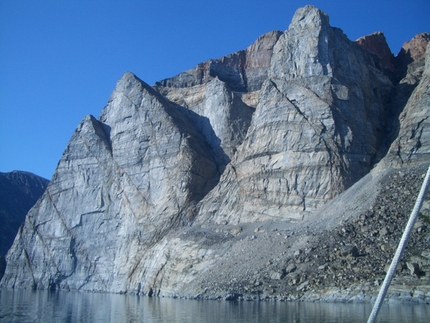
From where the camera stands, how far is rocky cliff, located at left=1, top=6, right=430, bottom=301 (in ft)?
121

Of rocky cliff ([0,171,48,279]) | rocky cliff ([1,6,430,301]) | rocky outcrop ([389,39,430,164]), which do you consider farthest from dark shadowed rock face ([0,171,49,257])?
rocky outcrop ([389,39,430,164])

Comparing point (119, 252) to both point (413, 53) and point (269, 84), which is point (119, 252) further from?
point (413, 53)

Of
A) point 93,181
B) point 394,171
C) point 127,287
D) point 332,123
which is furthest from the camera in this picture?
point 93,181

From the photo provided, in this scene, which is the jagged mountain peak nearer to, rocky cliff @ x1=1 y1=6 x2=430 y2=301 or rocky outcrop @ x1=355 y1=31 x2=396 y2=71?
rocky cliff @ x1=1 y1=6 x2=430 y2=301

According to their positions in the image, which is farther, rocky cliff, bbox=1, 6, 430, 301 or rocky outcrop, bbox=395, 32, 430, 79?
rocky outcrop, bbox=395, 32, 430, 79

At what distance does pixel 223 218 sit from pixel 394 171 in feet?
Answer: 60.8

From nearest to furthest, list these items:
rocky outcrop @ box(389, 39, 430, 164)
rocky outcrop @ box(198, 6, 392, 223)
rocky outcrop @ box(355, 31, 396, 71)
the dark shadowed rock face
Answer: rocky outcrop @ box(389, 39, 430, 164)
rocky outcrop @ box(198, 6, 392, 223)
rocky outcrop @ box(355, 31, 396, 71)
the dark shadowed rock face

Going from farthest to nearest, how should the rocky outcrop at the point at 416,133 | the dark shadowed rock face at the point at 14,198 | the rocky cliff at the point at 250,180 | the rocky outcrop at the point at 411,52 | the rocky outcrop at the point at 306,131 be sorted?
the dark shadowed rock face at the point at 14,198 → the rocky outcrop at the point at 411,52 → the rocky outcrop at the point at 306,131 → the rocky outcrop at the point at 416,133 → the rocky cliff at the point at 250,180

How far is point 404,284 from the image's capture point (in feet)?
92.9

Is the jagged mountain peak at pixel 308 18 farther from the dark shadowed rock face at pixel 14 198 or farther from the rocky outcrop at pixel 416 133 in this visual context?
the dark shadowed rock face at pixel 14 198

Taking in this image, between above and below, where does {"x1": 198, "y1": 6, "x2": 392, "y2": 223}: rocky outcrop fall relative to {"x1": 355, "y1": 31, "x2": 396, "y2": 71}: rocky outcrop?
below

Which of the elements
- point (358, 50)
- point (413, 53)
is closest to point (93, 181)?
Answer: point (358, 50)

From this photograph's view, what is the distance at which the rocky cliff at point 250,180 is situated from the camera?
36.9 m

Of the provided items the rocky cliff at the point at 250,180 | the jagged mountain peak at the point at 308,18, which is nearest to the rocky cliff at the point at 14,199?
the rocky cliff at the point at 250,180
